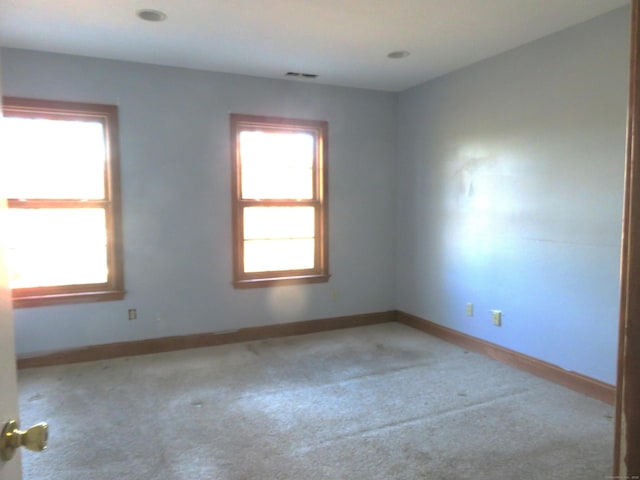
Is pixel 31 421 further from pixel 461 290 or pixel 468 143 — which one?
pixel 468 143

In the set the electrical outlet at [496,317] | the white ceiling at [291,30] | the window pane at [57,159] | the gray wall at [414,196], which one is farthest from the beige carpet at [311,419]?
the white ceiling at [291,30]

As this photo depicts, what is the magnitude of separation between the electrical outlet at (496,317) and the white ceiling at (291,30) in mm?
2131

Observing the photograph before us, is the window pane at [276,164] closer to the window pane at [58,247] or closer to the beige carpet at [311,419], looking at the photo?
the window pane at [58,247]

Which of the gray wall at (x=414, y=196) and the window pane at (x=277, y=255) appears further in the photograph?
the window pane at (x=277, y=255)

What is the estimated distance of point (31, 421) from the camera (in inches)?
106

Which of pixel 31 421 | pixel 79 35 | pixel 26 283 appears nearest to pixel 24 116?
pixel 79 35

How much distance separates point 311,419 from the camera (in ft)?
8.98

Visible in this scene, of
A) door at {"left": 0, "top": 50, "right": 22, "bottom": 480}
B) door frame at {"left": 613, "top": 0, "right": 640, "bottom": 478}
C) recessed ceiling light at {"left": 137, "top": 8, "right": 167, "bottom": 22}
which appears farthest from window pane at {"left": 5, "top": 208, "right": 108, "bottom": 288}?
door frame at {"left": 613, "top": 0, "right": 640, "bottom": 478}

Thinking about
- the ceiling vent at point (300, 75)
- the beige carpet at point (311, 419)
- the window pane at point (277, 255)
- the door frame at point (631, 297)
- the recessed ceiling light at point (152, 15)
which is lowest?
the beige carpet at point (311, 419)

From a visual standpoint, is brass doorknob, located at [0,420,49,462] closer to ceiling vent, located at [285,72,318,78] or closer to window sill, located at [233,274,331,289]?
window sill, located at [233,274,331,289]

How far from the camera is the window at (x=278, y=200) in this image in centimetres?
430

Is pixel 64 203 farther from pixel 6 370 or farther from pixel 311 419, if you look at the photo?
pixel 6 370

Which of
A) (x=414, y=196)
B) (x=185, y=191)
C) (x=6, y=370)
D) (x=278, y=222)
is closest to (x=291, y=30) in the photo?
(x=185, y=191)

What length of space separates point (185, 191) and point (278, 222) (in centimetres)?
96
